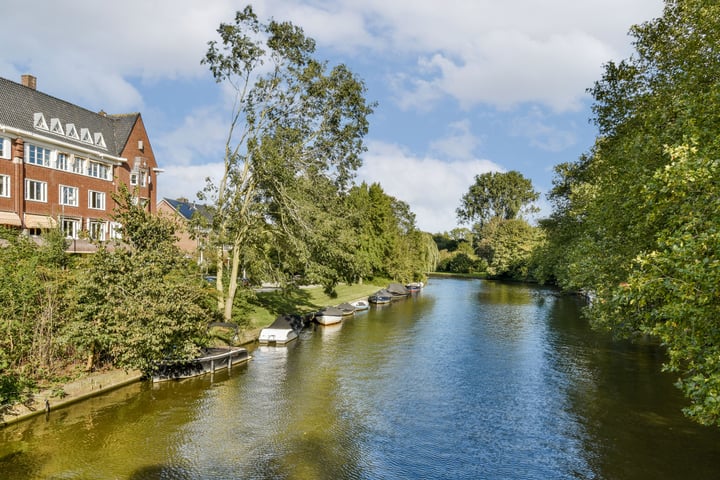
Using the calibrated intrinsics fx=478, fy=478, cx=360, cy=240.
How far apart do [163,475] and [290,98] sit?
1099 inches

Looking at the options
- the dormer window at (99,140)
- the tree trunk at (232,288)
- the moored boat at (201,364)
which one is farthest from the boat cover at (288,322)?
the dormer window at (99,140)

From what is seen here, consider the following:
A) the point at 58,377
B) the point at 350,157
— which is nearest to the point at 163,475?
the point at 58,377

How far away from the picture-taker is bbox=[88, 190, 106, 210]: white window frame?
1866 inches

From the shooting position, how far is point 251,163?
35844mm

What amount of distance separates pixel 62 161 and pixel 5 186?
23.6ft

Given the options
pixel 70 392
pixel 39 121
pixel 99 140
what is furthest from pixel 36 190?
pixel 70 392

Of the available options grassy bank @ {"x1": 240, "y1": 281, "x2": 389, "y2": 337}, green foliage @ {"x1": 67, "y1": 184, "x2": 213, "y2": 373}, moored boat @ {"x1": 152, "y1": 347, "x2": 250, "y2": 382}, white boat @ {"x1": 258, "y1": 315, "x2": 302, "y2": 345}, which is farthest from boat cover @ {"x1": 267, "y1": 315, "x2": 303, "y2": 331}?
green foliage @ {"x1": 67, "y1": 184, "x2": 213, "y2": 373}

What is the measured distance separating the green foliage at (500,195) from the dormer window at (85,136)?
116 m

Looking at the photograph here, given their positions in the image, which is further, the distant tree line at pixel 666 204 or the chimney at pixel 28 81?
the chimney at pixel 28 81

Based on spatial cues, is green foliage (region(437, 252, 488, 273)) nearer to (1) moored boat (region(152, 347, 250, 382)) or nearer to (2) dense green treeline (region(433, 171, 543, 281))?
(2) dense green treeline (region(433, 171, 543, 281))

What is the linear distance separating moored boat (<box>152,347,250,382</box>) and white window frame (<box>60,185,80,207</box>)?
26201 millimetres

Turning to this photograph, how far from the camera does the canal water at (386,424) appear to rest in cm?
1639

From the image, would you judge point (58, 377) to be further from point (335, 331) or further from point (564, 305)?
point (564, 305)

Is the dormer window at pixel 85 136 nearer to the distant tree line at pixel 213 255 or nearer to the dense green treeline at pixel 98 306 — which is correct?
the distant tree line at pixel 213 255
